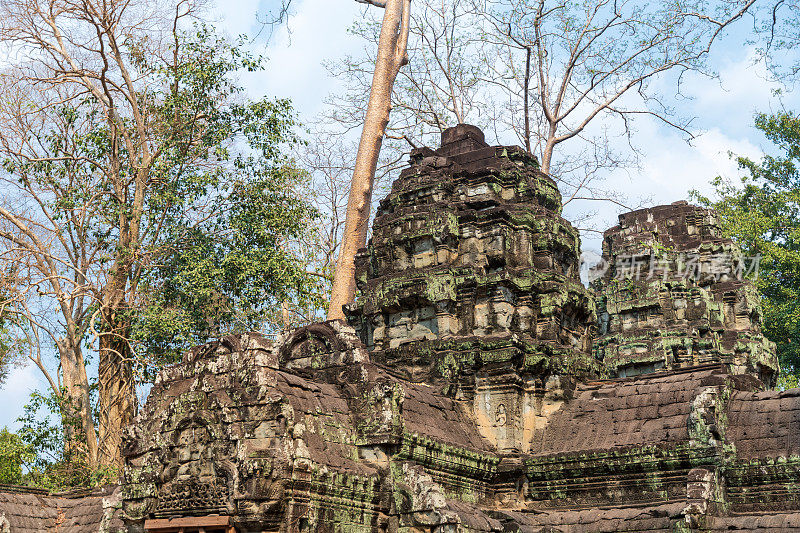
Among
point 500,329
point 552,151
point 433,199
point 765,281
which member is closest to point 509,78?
point 552,151

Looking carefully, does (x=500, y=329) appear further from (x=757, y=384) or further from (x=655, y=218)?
(x=655, y=218)

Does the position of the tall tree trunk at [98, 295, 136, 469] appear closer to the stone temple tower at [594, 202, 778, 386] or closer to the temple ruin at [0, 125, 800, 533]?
the temple ruin at [0, 125, 800, 533]

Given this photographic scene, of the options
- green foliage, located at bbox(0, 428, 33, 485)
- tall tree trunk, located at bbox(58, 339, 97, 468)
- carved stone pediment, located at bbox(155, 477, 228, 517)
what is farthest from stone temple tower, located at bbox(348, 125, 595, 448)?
green foliage, located at bbox(0, 428, 33, 485)

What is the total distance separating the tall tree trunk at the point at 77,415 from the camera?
800 inches

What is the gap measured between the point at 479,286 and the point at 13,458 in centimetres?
1276

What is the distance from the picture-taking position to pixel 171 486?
11.4 meters

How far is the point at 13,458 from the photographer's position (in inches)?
840

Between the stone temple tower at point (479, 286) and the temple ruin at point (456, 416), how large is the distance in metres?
0.03

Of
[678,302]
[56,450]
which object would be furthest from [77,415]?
[678,302]

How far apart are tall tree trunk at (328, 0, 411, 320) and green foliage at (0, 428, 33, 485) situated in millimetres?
Result: 7527

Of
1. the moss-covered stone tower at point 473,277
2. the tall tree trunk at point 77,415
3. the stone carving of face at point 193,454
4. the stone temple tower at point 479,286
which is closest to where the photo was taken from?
the stone carving of face at point 193,454

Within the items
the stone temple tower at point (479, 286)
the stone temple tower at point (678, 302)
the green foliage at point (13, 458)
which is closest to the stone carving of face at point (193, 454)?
the stone temple tower at point (479, 286)

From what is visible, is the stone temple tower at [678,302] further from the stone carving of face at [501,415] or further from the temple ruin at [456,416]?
the stone carving of face at [501,415]

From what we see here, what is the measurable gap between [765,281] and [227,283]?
637 inches
